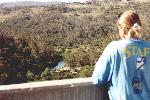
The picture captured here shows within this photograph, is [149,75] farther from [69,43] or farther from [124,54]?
[69,43]

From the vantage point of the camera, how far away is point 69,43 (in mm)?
133375

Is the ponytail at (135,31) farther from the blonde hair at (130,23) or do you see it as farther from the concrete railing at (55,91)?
the concrete railing at (55,91)

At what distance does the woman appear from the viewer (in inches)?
132

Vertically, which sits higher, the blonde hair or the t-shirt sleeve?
the blonde hair

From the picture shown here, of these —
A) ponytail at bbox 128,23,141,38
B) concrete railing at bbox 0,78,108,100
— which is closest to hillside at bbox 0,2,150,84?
concrete railing at bbox 0,78,108,100

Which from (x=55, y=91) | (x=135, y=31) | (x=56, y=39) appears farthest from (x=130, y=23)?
(x=56, y=39)

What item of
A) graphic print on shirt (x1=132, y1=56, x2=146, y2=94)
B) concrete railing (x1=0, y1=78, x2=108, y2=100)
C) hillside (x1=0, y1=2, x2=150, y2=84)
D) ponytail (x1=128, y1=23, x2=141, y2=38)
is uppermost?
ponytail (x1=128, y1=23, x2=141, y2=38)

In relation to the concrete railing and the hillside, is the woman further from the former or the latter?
the hillside

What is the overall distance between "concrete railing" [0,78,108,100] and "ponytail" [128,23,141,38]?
627mm

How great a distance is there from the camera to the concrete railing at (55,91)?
3.45 meters

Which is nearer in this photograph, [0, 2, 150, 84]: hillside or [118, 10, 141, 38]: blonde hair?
[118, 10, 141, 38]: blonde hair

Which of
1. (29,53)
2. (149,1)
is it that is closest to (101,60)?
(29,53)

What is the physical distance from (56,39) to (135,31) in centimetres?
13266

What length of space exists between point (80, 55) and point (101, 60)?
99.7m
